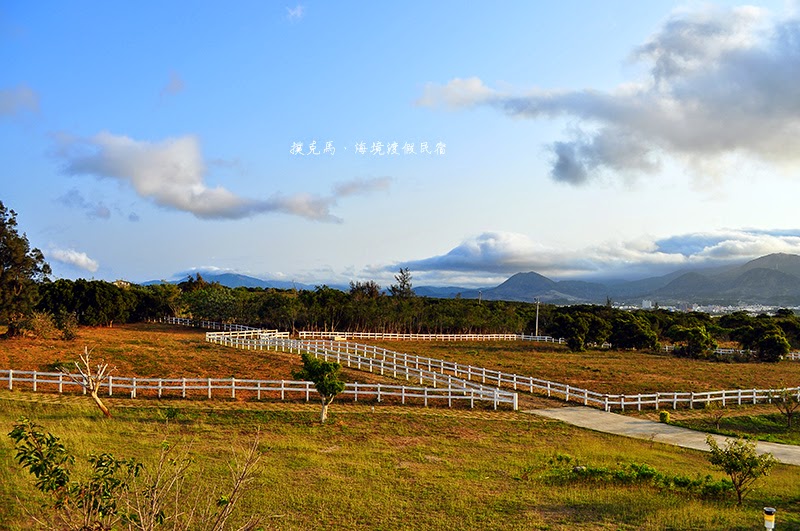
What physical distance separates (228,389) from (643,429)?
18656mm

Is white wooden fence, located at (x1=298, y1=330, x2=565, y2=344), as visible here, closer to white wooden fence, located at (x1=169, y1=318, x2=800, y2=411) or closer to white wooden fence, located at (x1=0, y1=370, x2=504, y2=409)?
white wooden fence, located at (x1=169, y1=318, x2=800, y2=411)

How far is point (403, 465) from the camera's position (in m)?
16.1

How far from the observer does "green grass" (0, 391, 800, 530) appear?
11898 millimetres

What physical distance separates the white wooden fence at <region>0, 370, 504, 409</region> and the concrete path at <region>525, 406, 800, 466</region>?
3.33 m

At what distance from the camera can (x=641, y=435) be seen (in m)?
22.8

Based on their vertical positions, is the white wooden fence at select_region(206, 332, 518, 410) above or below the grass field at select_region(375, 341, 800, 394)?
above

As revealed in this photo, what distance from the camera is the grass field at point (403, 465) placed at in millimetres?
11914

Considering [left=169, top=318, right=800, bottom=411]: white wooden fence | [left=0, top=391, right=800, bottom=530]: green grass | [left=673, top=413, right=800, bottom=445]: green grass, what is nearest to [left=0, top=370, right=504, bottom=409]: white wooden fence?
[left=0, top=391, right=800, bottom=530]: green grass

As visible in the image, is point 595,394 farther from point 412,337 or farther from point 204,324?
point 204,324

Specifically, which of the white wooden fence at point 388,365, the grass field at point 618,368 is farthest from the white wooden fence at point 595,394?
the grass field at point 618,368

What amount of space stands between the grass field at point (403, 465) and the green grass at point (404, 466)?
0.04 meters

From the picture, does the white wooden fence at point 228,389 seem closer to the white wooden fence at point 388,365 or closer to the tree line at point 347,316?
the white wooden fence at point 388,365

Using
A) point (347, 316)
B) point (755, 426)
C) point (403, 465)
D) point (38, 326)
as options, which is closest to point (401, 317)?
point (347, 316)

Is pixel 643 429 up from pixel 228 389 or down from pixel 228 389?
down
